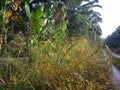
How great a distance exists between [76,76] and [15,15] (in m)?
7.74

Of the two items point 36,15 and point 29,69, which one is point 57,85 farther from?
point 36,15

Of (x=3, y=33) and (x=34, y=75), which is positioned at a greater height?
(x=3, y=33)

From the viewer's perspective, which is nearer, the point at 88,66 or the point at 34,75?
the point at 34,75

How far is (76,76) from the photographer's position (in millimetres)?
4293

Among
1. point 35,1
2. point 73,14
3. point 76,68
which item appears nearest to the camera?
point 76,68

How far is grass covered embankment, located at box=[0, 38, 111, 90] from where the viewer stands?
163 inches

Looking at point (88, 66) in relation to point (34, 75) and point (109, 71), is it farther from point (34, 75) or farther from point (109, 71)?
point (34, 75)

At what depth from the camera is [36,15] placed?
995cm

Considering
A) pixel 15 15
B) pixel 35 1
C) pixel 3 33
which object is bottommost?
pixel 3 33

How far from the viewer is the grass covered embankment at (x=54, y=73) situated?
13.6 feet

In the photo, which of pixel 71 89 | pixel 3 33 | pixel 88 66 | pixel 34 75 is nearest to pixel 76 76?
pixel 71 89

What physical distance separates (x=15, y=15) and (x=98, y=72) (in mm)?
6944

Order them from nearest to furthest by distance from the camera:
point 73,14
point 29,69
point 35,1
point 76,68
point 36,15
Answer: point 29,69 → point 76,68 → point 36,15 → point 35,1 → point 73,14

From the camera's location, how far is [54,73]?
14.1ft
